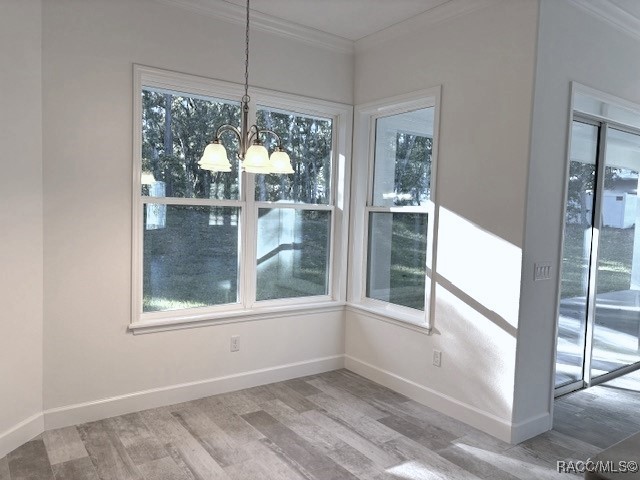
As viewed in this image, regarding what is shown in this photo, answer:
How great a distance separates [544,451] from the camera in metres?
2.91

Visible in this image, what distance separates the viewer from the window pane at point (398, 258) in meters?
3.78

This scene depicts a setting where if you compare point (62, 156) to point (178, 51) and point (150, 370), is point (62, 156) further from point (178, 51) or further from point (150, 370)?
point (150, 370)

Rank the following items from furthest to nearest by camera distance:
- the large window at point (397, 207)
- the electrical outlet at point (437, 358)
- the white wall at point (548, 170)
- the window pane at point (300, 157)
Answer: the window pane at point (300, 157), the large window at point (397, 207), the electrical outlet at point (437, 358), the white wall at point (548, 170)

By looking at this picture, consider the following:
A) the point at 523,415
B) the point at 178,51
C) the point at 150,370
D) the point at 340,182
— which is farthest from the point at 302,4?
the point at 523,415

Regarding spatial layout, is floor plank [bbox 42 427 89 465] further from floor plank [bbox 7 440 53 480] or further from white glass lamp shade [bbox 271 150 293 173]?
Answer: white glass lamp shade [bbox 271 150 293 173]

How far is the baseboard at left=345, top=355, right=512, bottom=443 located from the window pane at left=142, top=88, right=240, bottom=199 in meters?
1.90

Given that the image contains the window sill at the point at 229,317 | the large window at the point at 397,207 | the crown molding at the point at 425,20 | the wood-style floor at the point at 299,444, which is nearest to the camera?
the wood-style floor at the point at 299,444

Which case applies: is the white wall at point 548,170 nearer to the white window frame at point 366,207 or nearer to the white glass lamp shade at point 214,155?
the white window frame at point 366,207

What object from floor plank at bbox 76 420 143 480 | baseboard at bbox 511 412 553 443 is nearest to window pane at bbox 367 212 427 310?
baseboard at bbox 511 412 553 443

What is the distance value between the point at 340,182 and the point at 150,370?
86.0 inches

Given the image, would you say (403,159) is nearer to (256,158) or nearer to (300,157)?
(300,157)

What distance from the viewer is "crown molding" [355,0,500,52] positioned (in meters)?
3.23

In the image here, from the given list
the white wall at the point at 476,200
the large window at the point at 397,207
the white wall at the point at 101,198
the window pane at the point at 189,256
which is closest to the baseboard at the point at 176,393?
the white wall at the point at 101,198

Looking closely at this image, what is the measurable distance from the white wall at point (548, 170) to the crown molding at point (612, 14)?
0.11ft
